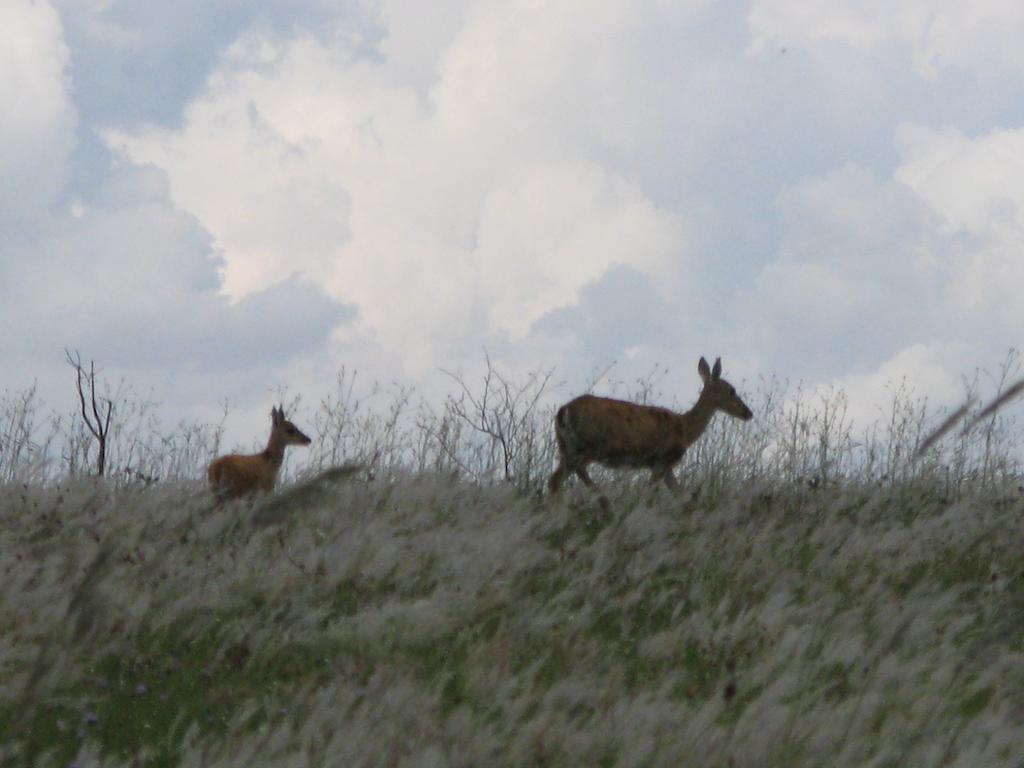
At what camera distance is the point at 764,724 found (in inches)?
188

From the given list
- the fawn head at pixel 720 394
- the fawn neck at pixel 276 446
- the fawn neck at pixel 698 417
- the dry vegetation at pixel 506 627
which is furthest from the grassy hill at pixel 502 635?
the fawn head at pixel 720 394

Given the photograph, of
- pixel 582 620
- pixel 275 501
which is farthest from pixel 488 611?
pixel 275 501

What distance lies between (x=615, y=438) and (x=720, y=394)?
2.12m

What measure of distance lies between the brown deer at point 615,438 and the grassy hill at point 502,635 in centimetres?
160

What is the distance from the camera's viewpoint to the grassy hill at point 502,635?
4.59 metres

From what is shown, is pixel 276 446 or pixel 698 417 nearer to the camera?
pixel 276 446

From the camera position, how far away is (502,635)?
6344 mm

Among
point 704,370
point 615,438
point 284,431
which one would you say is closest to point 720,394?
point 704,370

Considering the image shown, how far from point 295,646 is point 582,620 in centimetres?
137

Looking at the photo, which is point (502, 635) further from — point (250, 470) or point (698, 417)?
point (698, 417)

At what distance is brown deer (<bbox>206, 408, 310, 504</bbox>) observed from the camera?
35.7 ft

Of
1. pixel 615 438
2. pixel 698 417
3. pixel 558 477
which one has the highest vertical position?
pixel 698 417

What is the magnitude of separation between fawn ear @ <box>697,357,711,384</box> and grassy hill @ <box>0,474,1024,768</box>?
363 cm

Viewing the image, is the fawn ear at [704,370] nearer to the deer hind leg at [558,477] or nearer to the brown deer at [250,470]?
the deer hind leg at [558,477]
